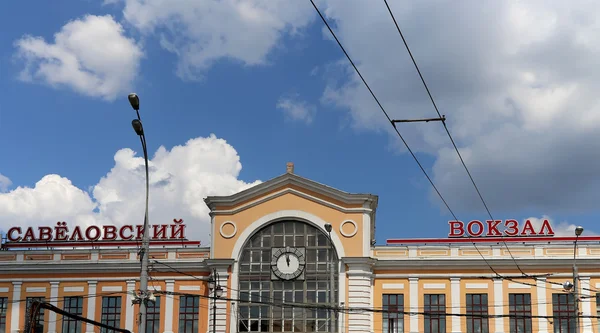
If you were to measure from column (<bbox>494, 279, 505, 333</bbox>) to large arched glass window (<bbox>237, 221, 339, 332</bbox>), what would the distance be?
10.1m

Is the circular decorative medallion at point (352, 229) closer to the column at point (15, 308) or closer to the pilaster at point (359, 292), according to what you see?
the pilaster at point (359, 292)

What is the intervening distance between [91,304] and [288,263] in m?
13.6

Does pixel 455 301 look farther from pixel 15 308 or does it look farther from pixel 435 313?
pixel 15 308

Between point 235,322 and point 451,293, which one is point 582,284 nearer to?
point 451,293

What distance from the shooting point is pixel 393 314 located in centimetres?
5900

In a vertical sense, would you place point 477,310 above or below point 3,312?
above

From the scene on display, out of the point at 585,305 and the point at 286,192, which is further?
the point at 286,192

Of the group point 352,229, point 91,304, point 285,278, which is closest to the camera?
point 285,278

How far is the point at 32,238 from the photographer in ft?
215

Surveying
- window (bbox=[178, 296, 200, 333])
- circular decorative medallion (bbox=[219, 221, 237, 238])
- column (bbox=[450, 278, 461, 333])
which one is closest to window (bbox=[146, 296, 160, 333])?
window (bbox=[178, 296, 200, 333])

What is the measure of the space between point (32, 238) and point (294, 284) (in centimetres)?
1974

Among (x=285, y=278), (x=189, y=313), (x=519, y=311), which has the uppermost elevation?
(x=285, y=278)

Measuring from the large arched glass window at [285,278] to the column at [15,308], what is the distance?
15169 mm

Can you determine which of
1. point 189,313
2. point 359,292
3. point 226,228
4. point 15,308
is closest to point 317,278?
point 359,292
